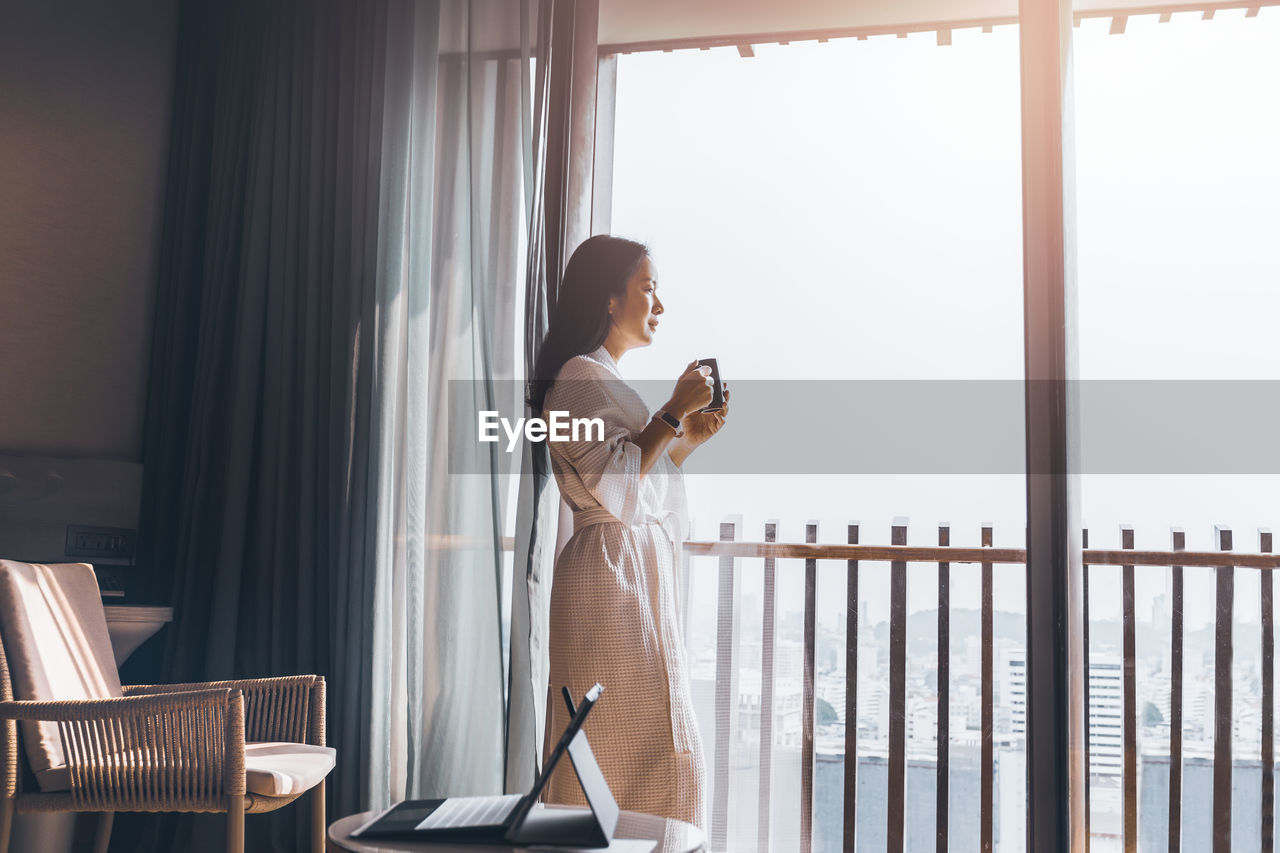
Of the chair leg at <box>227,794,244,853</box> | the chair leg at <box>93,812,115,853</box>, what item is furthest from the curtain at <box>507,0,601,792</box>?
the chair leg at <box>93,812,115,853</box>

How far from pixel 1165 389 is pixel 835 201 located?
847 mm

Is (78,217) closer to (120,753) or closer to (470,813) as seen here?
(120,753)

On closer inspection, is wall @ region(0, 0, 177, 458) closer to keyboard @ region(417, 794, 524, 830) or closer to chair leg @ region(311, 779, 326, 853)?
chair leg @ region(311, 779, 326, 853)

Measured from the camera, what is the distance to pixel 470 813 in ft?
4.11

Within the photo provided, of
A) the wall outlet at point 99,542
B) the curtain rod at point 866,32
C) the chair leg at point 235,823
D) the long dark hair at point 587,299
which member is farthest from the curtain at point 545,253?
the wall outlet at point 99,542

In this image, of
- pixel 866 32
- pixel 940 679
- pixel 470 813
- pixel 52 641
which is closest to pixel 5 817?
pixel 52 641

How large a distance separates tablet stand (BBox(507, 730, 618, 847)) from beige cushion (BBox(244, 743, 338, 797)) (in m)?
0.73

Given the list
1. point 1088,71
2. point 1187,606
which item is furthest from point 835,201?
point 1187,606

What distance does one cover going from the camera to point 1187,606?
217cm

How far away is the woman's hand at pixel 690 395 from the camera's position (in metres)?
2.04

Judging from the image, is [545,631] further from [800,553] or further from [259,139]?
[259,139]

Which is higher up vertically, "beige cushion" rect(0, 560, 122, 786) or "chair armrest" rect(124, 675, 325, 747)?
"beige cushion" rect(0, 560, 122, 786)

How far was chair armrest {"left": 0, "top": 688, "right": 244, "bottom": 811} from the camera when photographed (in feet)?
5.78

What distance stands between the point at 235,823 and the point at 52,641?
0.54 meters
